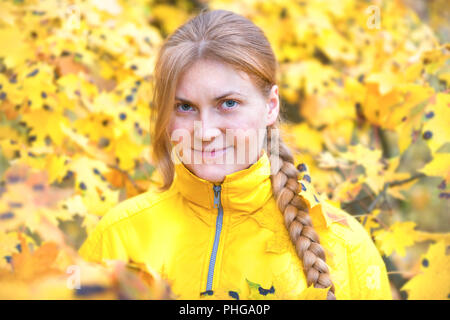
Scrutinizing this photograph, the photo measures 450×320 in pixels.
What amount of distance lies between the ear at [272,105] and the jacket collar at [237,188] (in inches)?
5.1

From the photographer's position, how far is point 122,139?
2215 millimetres

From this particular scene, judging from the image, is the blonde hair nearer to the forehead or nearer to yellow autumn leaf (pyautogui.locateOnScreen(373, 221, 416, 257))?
the forehead

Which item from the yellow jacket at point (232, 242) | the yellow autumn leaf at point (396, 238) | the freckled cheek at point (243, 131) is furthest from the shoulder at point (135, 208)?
the yellow autumn leaf at point (396, 238)

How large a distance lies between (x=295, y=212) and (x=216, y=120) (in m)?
0.39

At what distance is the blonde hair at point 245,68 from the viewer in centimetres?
137

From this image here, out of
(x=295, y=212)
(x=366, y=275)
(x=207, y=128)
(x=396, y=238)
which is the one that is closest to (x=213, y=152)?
(x=207, y=128)

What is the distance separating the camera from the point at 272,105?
1546 mm

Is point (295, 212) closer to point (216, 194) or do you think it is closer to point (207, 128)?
point (216, 194)

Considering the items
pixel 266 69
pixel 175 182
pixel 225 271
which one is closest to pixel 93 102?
pixel 175 182

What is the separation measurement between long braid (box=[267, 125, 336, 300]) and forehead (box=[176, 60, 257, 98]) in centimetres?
31

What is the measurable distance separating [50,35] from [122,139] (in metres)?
0.69

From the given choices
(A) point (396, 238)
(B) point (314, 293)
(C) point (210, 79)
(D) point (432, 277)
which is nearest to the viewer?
(B) point (314, 293)

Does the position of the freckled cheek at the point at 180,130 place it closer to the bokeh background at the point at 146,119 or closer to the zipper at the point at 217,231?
the zipper at the point at 217,231

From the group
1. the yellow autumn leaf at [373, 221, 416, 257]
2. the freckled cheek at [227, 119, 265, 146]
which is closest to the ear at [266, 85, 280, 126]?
the freckled cheek at [227, 119, 265, 146]
